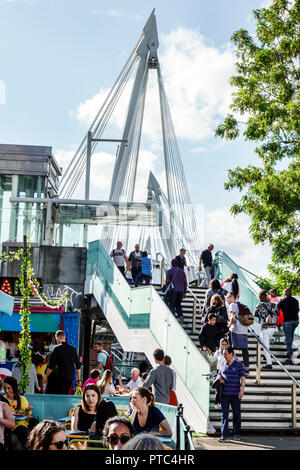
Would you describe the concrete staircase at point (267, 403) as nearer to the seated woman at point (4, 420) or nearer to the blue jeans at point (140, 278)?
the seated woman at point (4, 420)

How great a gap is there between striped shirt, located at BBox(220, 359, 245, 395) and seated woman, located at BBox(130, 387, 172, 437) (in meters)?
3.73

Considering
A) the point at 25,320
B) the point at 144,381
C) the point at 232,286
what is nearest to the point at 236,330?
the point at 144,381

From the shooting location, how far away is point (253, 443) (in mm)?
9773

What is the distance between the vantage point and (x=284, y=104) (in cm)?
1705

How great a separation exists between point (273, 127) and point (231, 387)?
9.00 meters

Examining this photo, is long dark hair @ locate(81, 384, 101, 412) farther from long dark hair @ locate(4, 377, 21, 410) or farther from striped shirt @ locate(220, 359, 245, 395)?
striped shirt @ locate(220, 359, 245, 395)

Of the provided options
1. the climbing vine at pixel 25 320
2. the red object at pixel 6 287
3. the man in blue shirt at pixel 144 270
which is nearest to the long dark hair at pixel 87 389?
the climbing vine at pixel 25 320

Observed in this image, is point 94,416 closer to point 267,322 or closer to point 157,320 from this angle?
point 267,322

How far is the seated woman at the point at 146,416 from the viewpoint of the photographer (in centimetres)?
630

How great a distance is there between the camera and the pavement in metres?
9.30

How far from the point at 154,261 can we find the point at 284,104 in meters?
9.98

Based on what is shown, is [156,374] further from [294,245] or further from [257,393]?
[294,245]
